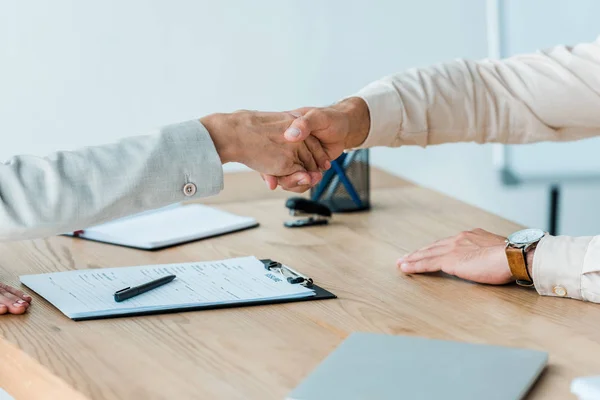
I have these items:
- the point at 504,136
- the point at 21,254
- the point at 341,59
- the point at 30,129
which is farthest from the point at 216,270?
the point at 341,59

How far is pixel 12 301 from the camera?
4.26 ft

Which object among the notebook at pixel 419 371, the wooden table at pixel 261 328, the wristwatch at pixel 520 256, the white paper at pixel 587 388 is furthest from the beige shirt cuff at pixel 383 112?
the white paper at pixel 587 388

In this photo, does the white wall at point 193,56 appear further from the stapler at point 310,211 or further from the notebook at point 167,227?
the stapler at point 310,211

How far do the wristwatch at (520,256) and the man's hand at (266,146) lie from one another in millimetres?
470

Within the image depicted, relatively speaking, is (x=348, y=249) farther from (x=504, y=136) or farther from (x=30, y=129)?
(x=30, y=129)

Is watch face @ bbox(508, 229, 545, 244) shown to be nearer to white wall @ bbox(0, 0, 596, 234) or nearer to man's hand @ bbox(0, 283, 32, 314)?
man's hand @ bbox(0, 283, 32, 314)

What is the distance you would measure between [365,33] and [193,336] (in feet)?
6.23

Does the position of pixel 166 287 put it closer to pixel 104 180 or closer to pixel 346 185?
pixel 104 180

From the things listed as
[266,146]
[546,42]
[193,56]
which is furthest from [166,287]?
[546,42]

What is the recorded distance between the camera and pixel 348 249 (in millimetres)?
1632

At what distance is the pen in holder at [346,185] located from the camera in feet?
6.32

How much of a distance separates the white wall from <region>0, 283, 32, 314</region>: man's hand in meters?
1.23

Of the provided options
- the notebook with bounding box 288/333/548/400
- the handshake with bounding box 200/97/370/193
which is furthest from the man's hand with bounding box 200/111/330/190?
the notebook with bounding box 288/333/548/400

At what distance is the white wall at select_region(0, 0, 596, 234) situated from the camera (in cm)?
246
